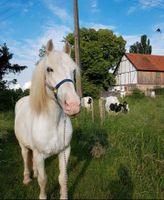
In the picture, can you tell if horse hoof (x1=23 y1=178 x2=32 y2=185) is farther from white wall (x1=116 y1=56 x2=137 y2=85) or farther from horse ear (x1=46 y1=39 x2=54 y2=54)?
white wall (x1=116 y1=56 x2=137 y2=85)

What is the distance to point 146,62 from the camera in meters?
61.8

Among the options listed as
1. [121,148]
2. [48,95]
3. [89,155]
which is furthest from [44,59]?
[89,155]

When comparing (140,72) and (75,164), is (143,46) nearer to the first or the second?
(140,72)

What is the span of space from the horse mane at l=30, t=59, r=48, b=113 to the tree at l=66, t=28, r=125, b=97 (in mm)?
40420

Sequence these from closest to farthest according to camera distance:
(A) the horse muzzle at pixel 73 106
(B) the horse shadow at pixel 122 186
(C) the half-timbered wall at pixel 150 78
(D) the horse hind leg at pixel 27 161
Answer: (A) the horse muzzle at pixel 73 106
(B) the horse shadow at pixel 122 186
(D) the horse hind leg at pixel 27 161
(C) the half-timbered wall at pixel 150 78

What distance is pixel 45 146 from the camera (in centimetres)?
454

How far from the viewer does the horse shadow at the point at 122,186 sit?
5160mm

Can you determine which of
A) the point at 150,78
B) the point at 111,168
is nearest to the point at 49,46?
the point at 111,168

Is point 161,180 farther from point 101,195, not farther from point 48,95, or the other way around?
point 48,95

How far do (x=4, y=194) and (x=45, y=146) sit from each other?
4.54 ft

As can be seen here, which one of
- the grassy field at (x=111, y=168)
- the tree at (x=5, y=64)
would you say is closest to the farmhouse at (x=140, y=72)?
the tree at (x=5, y=64)

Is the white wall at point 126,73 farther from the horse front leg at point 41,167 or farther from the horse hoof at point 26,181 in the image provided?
the horse front leg at point 41,167

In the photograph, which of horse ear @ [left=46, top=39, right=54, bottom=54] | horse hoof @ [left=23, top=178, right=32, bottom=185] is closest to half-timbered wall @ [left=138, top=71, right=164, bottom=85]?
horse hoof @ [left=23, top=178, right=32, bottom=185]

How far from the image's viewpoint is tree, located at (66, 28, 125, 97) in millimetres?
51750
